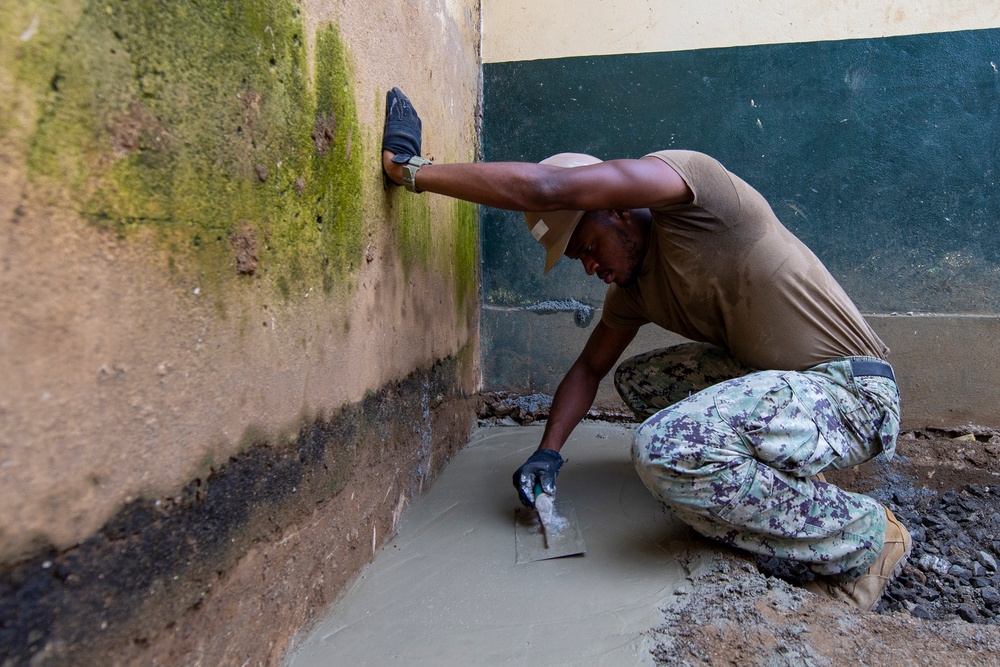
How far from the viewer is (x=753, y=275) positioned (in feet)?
6.14

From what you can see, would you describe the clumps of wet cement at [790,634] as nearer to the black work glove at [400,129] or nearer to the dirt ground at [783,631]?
the dirt ground at [783,631]

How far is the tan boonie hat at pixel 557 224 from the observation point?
6.29 feet

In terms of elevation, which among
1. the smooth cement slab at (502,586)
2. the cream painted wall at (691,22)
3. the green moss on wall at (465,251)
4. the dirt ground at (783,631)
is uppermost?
the cream painted wall at (691,22)

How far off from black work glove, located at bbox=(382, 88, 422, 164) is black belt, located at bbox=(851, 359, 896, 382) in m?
1.28

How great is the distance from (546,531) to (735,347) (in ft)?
2.48

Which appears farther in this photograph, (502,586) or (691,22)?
(691,22)

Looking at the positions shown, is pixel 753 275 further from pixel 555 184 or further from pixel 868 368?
pixel 555 184

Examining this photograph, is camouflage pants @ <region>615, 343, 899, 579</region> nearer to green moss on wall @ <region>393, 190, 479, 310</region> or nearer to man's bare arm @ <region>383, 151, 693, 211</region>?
man's bare arm @ <region>383, 151, 693, 211</region>

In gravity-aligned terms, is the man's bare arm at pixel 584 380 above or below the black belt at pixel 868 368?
below

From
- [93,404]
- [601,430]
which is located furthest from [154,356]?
[601,430]

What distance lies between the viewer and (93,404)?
0.86 metres

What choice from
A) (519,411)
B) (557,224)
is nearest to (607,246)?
(557,224)

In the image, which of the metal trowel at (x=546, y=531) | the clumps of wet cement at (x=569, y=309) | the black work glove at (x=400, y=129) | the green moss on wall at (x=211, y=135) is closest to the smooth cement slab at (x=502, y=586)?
the metal trowel at (x=546, y=531)

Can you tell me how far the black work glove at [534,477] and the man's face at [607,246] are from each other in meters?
0.56
